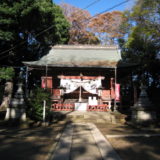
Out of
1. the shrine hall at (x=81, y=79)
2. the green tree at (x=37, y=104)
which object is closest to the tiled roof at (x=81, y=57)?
the shrine hall at (x=81, y=79)

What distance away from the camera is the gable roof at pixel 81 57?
52.9 ft

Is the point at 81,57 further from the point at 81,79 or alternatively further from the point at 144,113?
the point at 144,113

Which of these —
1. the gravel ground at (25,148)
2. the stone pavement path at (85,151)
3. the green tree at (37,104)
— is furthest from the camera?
the green tree at (37,104)

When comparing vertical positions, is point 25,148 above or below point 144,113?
below

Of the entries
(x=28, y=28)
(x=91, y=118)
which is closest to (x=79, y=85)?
(x=91, y=118)

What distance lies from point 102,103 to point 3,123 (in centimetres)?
855

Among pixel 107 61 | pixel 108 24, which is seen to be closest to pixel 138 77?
→ pixel 107 61

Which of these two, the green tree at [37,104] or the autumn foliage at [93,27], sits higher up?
the autumn foliage at [93,27]

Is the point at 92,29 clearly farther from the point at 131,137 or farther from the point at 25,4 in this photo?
the point at 131,137

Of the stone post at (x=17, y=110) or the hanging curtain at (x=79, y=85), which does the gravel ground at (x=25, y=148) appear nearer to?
the stone post at (x=17, y=110)

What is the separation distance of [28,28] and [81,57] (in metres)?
5.40

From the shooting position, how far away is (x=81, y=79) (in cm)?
1603

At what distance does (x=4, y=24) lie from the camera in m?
13.7

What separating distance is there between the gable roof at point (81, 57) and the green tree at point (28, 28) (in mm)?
1144
